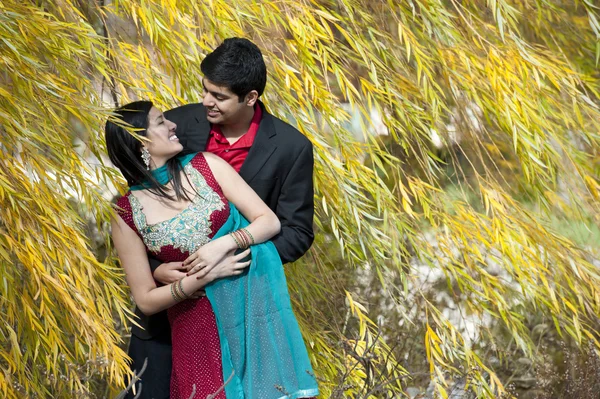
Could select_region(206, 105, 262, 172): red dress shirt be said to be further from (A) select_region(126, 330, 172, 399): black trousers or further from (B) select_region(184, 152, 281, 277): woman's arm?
(A) select_region(126, 330, 172, 399): black trousers

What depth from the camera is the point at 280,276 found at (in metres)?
2.06

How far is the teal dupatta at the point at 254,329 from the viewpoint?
2025 mm

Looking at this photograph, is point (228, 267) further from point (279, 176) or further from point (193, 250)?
point (279, 176)

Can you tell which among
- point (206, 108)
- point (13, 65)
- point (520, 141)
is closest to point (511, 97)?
point (520, 141)

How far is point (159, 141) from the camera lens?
2033 mm

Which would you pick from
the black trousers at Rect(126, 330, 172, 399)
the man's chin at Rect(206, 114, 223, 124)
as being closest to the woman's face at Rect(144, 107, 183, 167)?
the man's chin at Rect(206, 114, 223, 124)

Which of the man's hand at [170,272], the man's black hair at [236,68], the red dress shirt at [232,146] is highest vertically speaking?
the man's black hair at [236,68]

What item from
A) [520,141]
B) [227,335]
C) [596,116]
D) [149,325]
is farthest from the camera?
[596,116]

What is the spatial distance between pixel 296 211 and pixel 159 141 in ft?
1.25

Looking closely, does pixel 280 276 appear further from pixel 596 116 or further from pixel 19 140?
pixel 596 116

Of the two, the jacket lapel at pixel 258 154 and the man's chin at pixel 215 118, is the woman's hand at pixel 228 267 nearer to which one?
the jacket lapel at pixel 258 154

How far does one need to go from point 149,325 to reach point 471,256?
52.4 inches

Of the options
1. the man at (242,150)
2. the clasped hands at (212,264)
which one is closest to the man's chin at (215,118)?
the man at (242,150)

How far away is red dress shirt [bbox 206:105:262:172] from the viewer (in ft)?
7.18
